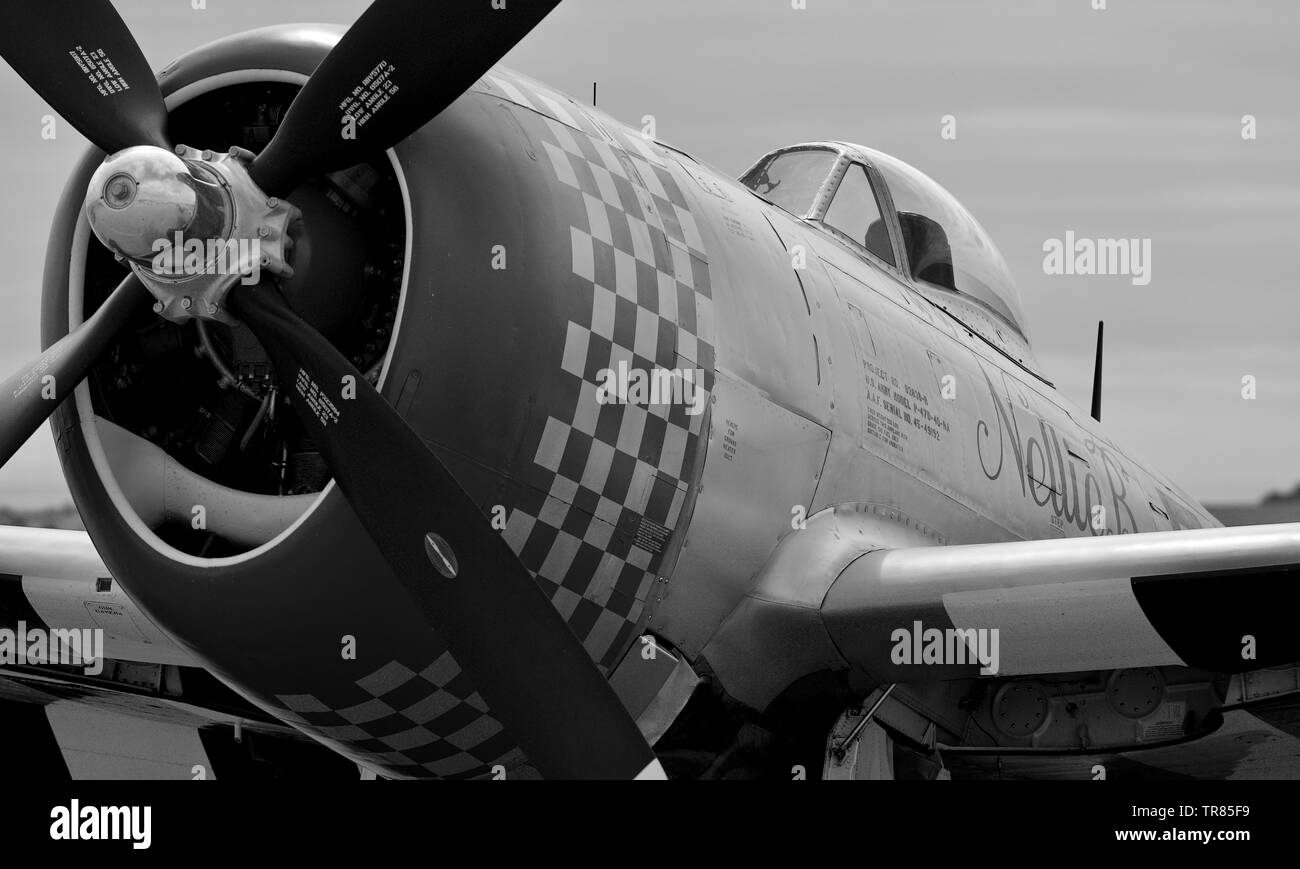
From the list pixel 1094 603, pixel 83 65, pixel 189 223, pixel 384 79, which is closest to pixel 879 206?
pixel 1094 603

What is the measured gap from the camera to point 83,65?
4.63 metres

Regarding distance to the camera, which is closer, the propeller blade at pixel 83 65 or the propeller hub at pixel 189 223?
the propeller hub at pixel 189 223

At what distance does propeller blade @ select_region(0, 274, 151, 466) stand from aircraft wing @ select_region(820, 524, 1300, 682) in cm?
250

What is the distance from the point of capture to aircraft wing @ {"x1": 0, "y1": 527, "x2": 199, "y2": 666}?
6234 millimetres

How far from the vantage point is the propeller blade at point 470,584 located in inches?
168

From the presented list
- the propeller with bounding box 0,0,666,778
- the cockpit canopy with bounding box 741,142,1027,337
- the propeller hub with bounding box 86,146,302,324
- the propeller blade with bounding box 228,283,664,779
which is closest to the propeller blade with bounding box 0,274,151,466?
the propeller hub with bounding box 86,146,302,324

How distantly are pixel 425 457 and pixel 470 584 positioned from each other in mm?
358

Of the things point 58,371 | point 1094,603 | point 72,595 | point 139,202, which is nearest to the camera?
point 139,202

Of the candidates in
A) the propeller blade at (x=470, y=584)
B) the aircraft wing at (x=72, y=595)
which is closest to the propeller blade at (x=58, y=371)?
the propeller blade at (x=470, y=584)

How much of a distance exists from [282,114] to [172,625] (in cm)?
156

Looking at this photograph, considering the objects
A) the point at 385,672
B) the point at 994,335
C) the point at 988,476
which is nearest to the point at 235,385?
the point at 385,672

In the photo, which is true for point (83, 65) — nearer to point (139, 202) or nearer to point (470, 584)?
point (139, 202)

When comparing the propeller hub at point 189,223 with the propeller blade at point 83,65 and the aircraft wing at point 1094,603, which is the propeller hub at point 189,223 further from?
the aircraft wing at point 1094,603

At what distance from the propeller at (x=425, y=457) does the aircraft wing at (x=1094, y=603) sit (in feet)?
4.71
